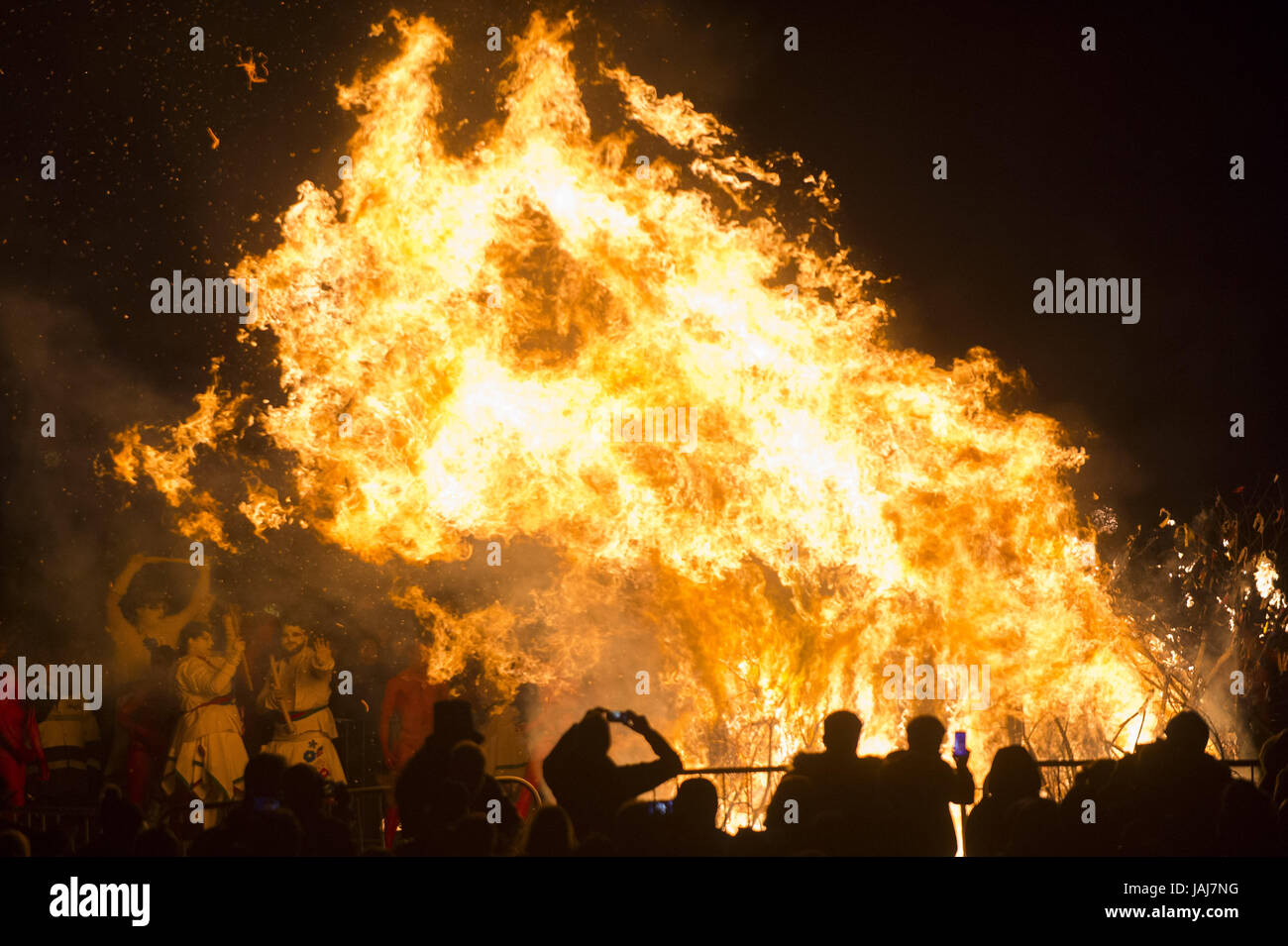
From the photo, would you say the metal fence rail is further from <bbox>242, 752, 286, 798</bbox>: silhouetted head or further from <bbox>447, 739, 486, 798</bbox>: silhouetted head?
<bbox>242, 752, 286, 798</bbox>: silhouetted head

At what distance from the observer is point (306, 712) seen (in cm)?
841

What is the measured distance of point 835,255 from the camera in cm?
1009

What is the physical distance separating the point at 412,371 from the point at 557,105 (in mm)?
2855

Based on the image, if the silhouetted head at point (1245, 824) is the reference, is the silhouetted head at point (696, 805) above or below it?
above

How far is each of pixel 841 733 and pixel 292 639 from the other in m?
5.03

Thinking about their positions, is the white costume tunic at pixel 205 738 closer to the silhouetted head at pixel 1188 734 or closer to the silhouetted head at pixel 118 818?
the silhouetted head at pixel 118 818

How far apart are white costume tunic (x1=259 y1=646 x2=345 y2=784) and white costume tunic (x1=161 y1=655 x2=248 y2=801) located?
380mm

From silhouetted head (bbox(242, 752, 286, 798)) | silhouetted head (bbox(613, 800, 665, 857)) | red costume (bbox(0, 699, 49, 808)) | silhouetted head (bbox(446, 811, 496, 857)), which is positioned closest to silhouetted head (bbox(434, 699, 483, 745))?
silhouetted head (bbox(242, 752, 286, 798))

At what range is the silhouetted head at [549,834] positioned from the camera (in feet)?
14.1

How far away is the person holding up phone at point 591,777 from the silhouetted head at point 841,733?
86 centimetres

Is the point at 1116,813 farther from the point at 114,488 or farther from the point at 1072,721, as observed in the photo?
the point at 114,488

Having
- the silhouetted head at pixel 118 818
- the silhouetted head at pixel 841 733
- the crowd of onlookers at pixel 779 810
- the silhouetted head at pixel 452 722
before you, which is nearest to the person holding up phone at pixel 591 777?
the crowd of onlookers at pixel 779 810

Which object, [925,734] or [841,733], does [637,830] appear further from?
[925,734]
